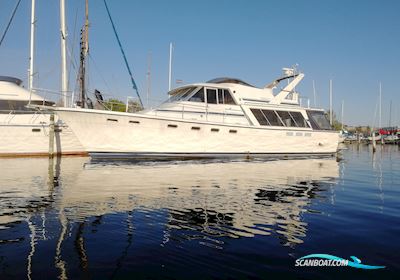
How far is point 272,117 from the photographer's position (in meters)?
21.3

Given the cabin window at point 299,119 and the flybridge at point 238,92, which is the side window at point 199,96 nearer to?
the flybridge at point 238,92

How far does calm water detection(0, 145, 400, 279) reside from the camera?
340 centimetres

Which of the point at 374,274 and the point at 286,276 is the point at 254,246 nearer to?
the point at 286,276

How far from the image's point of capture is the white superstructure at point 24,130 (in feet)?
69.3

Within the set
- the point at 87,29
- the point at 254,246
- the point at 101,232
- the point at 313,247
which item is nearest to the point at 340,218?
the point at 313,247

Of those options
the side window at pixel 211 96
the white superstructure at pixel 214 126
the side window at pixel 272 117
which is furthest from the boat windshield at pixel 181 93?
the side window at pixel 272 117

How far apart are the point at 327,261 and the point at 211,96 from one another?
16.8 meters

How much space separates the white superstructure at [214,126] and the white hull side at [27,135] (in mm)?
6172

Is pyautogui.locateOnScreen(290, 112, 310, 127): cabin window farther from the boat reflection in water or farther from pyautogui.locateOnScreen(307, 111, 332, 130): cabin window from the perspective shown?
the boat reflection in water

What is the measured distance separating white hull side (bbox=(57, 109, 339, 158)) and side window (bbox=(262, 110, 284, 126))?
0.49m

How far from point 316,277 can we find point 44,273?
8.65 feet

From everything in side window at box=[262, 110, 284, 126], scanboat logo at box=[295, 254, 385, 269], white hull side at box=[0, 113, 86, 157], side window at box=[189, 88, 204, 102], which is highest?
side window at box=[189, 88, 204, 102]

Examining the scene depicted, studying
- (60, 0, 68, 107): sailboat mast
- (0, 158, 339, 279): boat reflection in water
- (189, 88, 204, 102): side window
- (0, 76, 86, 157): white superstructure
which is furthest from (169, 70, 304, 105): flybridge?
(0, 158, 339, 279): boat reflection in water

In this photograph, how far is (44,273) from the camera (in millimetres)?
3178
